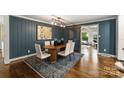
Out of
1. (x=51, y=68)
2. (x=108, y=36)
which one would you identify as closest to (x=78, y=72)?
(x=51, y=68)

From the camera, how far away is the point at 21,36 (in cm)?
357

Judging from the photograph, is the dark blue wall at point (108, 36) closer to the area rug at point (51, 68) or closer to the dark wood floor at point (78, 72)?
the dark wood floor at point (78, 72)

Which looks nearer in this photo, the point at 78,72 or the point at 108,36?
the point at 78,72

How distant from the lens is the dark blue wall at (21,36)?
3.22 m

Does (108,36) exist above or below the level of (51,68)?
above

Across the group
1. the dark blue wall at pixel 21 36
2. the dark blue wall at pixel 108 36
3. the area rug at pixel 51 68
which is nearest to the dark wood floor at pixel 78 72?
the area rug at pixel 51 68

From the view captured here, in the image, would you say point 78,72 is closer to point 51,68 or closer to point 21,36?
point 51,68

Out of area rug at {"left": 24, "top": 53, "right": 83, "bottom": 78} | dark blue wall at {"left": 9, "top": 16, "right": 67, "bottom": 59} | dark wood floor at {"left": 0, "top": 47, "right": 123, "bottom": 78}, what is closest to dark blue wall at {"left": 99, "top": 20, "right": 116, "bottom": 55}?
dark wood floor at {"left": 0, "top": 47, "right": 123, "bottom": 78}

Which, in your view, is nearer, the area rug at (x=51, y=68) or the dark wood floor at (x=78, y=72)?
the dark wood floor at (x=78, y=72)

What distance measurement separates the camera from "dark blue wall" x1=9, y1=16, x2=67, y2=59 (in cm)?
322

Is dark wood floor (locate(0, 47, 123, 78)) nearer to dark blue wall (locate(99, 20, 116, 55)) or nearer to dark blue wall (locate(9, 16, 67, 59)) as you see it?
dark blue wall (locate(9, 16, 67, 59))

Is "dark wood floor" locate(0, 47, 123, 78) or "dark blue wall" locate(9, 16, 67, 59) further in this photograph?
"dark blue wall" locate(9, 16, 67, 59)

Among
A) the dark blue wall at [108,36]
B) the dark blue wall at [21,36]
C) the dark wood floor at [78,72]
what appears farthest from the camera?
the dark blue wall at [108,36]

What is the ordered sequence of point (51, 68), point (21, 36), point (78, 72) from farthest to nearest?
point (21, 36), point (51, 68), point (78, 72)
